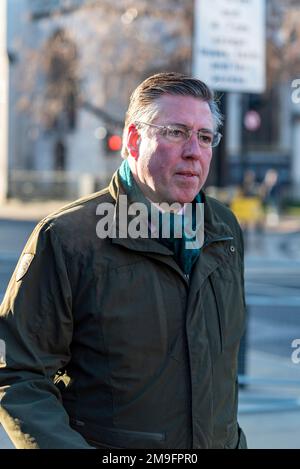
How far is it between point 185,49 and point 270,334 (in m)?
19.5

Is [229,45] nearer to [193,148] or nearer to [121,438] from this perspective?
[193,148]

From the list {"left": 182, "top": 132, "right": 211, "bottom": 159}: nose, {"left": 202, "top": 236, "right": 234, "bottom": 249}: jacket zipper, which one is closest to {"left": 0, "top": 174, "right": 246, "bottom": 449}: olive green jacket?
{"left": 202, "top": 236, "right": 234, "bottom": 249}: jacket zipper

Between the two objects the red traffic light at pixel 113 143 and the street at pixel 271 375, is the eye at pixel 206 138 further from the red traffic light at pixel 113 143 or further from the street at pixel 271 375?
the red traffic light at pixel 113 143

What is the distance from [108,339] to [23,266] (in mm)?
308

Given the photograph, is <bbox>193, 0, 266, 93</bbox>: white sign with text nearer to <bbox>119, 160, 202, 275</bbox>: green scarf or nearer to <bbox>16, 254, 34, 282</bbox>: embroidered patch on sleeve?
<bbox>119, 160, 202, 275</bbox>: green scarf

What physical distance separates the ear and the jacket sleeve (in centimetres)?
37

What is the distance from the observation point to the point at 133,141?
2.69 metres

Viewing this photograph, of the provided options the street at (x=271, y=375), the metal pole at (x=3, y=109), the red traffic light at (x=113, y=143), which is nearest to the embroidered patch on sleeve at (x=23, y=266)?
the street at (x=271, y=375)

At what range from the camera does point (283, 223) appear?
29969 mm

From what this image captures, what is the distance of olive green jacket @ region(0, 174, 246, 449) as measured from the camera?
2445 mm

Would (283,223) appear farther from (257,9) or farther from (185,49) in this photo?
(257,9)

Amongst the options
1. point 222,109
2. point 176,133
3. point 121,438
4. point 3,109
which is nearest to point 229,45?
point 222,109

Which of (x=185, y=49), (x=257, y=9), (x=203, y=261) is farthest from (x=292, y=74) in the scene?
(x=203, y=261)

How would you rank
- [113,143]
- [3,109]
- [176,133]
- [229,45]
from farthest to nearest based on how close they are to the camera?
[3,109] → [113,143] → [229,45] → [176,133]
